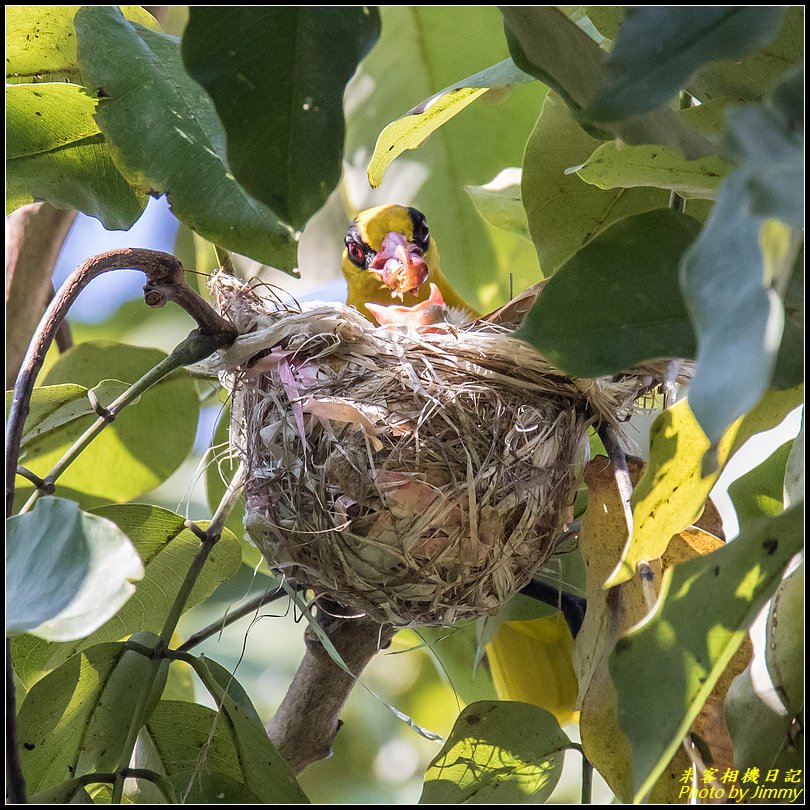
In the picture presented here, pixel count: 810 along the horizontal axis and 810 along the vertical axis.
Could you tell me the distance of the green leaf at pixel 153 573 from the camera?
1.21 meters

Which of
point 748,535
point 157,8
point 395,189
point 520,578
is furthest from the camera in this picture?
point 395,189

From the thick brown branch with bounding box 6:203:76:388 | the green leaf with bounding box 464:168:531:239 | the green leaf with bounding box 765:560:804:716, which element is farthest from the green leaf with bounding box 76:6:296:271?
the thick brown branch with bounding box 6:203:76:388

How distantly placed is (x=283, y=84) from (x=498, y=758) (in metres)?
0.74

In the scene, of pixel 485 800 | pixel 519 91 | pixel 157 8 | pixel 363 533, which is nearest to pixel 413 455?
pixel 363 533

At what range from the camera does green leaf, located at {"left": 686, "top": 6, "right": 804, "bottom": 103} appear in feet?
2.81

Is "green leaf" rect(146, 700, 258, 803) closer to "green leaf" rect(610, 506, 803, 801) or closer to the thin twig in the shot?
the thin twig

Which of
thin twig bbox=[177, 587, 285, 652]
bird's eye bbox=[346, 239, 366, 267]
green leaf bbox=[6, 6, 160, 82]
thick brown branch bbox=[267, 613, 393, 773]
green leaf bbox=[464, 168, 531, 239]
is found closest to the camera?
green leaf bbox=[6, 6, 160, 82]

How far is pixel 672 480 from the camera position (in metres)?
0.79

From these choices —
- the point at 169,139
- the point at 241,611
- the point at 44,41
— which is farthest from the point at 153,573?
the point at 44,41

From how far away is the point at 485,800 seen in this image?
3.25 ft

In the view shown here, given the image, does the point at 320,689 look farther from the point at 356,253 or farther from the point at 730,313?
the point at 730,313

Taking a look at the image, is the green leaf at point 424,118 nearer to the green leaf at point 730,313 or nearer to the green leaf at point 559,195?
the green leaf at point 559,195

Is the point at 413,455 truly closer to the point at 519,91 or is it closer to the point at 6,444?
the point at 6,444

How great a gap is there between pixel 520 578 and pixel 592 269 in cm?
61
